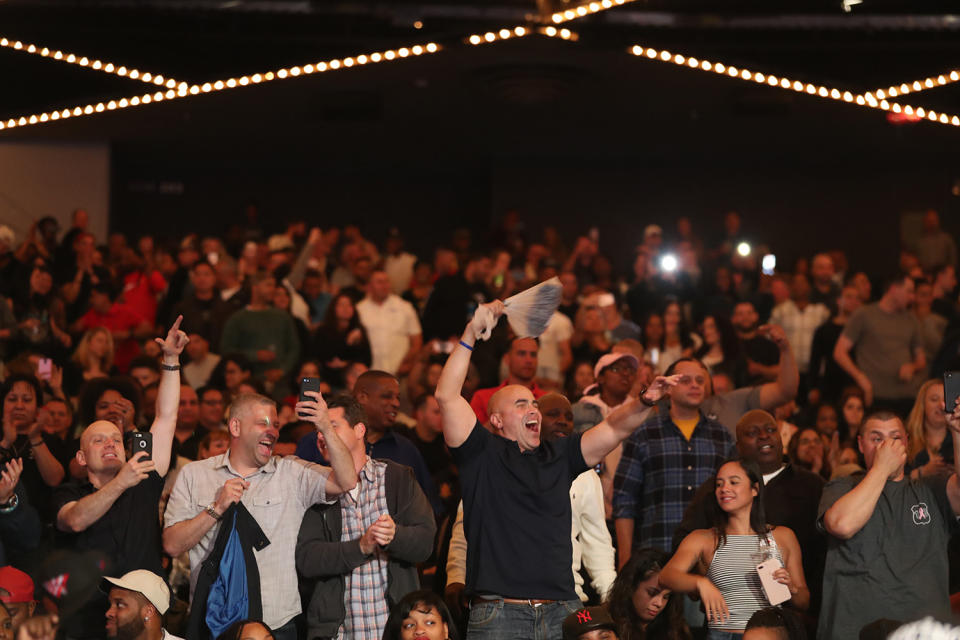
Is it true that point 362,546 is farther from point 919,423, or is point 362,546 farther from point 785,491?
point 919,423

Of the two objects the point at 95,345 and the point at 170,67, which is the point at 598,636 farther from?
the point at 170,67

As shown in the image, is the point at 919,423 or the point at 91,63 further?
the point at 91,63

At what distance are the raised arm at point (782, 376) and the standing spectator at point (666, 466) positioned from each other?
51 centimetres

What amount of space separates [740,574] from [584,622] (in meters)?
0.92

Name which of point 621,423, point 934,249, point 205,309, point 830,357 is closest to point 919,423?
point 621,423

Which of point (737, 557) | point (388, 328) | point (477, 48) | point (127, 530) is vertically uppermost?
point (477, 48)

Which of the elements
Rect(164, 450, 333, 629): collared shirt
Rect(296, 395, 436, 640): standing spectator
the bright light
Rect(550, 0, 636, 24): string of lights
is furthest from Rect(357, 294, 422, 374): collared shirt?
Rect(164, 450, 333, 629): collared shirt

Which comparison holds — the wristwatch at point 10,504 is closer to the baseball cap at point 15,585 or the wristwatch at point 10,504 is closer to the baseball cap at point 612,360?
the baseball cap at point 15,585

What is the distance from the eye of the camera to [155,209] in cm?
2022

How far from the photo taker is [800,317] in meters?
12.5

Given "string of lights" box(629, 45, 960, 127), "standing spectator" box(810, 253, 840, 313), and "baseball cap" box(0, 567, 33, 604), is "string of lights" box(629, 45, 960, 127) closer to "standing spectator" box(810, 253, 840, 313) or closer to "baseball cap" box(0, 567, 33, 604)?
"standing spectator" box(810, 253, 840, 313)

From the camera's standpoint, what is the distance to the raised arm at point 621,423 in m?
5.20

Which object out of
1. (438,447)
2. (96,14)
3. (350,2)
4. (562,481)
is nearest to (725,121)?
(350,2)

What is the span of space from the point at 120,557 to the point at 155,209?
15279 mm
